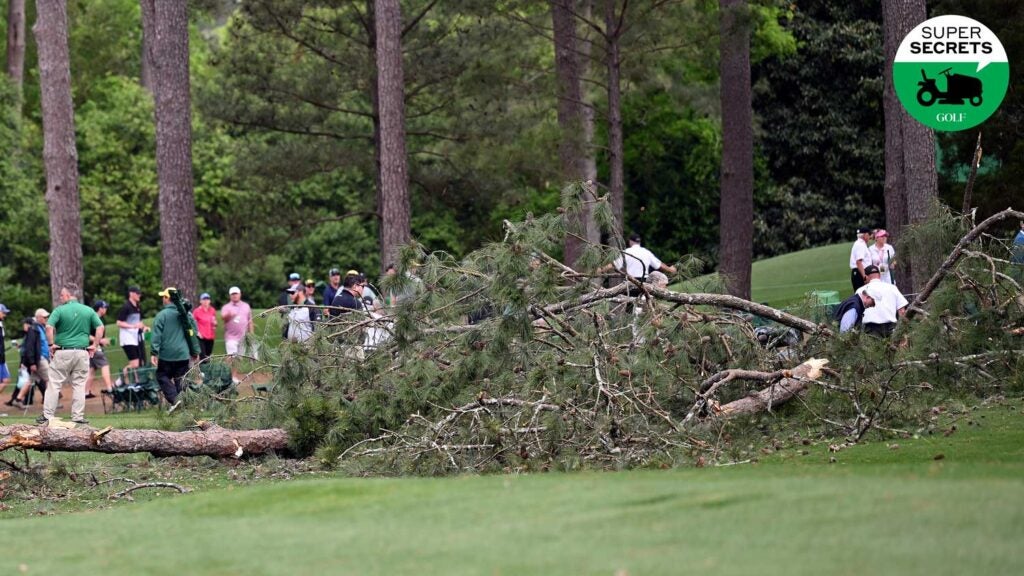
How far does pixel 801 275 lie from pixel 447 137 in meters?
7.93

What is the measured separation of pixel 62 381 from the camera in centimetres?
1925

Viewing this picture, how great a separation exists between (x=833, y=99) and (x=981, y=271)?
28954 millimetres

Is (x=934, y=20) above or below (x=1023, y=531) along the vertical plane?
above

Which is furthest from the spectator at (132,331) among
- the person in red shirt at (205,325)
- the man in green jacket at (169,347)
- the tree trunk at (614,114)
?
the tree trunk at (614,114)

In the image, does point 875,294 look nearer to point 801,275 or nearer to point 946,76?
point 946,76

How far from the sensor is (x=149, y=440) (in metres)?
13.3

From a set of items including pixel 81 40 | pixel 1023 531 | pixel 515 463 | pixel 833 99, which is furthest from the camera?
pixel 81 40

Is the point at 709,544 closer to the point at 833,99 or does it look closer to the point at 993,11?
the point at 993,11

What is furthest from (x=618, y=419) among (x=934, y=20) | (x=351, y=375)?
(x=934, y=20)

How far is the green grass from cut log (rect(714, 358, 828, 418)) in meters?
13.2

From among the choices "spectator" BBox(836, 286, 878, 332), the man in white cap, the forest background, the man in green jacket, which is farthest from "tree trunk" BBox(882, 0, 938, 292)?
the man in white cap

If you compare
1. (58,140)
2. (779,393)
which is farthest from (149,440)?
(58,140)

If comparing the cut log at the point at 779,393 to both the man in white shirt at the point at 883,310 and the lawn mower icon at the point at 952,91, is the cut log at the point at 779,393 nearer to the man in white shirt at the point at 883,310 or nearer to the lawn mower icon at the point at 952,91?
the man in white shirt at the point at 883,310

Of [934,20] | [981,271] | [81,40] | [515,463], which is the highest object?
[81,40]
